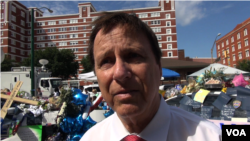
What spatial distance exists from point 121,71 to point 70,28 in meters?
58.6

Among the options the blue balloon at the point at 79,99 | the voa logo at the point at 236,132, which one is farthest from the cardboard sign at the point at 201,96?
the blue balloon at the point at 79,99

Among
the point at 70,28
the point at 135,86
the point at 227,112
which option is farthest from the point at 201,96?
the point at 70,28

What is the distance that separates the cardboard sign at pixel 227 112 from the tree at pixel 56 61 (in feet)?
112

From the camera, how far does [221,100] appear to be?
2.34 metres

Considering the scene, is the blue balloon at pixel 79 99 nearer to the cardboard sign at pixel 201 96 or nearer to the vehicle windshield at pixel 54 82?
the cardboard sign at pixel 201 96

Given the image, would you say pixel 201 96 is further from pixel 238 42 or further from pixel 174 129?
pixel 238 42

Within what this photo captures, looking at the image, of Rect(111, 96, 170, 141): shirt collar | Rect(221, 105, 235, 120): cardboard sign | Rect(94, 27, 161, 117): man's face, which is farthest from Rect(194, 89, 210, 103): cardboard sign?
Rect(94, 27, 161, 117): man's face

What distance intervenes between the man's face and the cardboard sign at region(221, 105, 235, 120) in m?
1.67

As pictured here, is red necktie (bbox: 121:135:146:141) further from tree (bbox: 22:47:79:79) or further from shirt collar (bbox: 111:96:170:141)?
tree (bbox: 22:47:79:79)

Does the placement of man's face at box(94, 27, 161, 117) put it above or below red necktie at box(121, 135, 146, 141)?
above

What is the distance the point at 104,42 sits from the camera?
1040mm

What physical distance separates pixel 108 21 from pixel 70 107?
2116 mm

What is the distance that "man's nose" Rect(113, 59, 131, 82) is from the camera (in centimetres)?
89

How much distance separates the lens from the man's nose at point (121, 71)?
0.89 m
